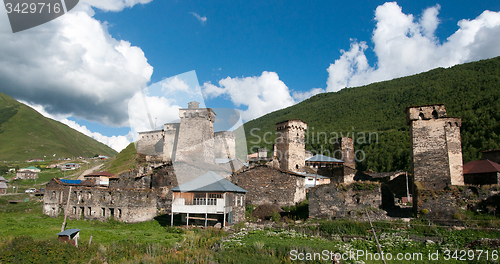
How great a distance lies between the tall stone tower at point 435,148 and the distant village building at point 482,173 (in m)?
4.07

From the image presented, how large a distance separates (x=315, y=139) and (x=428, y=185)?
7271 centimetres

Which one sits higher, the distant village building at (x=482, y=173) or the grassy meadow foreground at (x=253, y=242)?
the distant village building at (x=482, y=173)

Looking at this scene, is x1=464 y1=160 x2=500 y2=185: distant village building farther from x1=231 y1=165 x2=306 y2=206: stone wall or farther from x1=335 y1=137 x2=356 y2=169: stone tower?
x1=335 y1=137 x2=356 y2=169: stone tower

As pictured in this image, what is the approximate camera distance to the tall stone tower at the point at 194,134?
4194 centimetres

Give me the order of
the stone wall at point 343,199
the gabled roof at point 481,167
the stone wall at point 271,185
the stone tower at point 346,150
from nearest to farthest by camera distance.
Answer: the stone wall at point 343,199, the gabled roof at point 481,167, the stone wall at point 271,185, the stone tower at point 346,150

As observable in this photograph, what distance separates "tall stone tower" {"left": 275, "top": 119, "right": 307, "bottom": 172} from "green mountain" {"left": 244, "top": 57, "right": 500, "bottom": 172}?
2517 cm

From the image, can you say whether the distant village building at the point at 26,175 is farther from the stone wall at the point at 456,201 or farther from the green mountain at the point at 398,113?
the stone wall at the point at 456,201

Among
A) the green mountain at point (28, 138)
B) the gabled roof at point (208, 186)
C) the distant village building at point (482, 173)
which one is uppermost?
the green mountain at point (28, 138)

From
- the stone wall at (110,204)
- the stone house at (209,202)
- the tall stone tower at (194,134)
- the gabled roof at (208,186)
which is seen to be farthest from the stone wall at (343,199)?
the tall stone tower at (194,134)

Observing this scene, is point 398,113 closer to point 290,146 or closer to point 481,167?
point 290,146

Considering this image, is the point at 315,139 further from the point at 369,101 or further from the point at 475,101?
the point at 475,101

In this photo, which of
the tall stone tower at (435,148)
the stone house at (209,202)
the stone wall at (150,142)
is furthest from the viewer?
the stone wall at (150,142)

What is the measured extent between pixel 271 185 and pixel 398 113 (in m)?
74.8

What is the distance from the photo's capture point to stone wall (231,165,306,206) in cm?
2622
